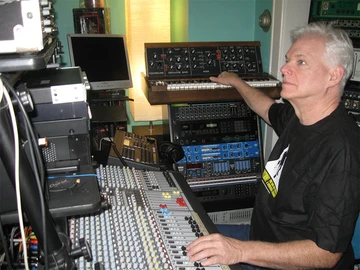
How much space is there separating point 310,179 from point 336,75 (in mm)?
455

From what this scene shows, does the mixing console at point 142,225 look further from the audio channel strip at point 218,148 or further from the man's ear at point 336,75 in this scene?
the audio channel strip at point 218,148

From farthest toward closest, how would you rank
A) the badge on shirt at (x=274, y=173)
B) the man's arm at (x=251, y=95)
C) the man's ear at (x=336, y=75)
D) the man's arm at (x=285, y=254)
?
the man's arm at (x=251, y=95)
the badge on shirt at (x=274, y=173)
the man's ear at (x=336, y=75)
the man's arm at (x=285, y=254)

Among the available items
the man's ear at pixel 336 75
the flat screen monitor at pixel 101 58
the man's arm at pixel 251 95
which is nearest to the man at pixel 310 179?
the man's ear at pixel 336 75

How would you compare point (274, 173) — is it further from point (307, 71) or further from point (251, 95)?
point (251, 95)

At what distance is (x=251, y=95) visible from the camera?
6.90 ft

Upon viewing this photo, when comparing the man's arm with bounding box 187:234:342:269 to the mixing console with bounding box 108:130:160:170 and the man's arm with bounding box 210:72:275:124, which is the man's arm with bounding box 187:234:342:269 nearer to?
the mixing console with bounding box 108:130:160:170

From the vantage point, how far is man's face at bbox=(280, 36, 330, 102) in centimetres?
141

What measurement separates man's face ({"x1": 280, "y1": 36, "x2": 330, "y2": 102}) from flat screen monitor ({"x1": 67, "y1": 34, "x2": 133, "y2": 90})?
152 cm

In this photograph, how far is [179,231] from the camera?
1.15 m

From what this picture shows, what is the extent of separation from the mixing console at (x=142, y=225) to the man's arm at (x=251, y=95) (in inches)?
30.4

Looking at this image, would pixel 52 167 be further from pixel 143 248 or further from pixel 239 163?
pixel 239 163

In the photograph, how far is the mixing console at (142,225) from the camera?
3.27 feet

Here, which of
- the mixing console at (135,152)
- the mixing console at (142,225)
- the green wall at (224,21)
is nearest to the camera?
the mixing console at (142,225)

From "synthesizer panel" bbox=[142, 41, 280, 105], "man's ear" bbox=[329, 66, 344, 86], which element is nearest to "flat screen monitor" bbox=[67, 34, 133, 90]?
"synthesizer panel" bbox=[142, 41, 280, 105]
